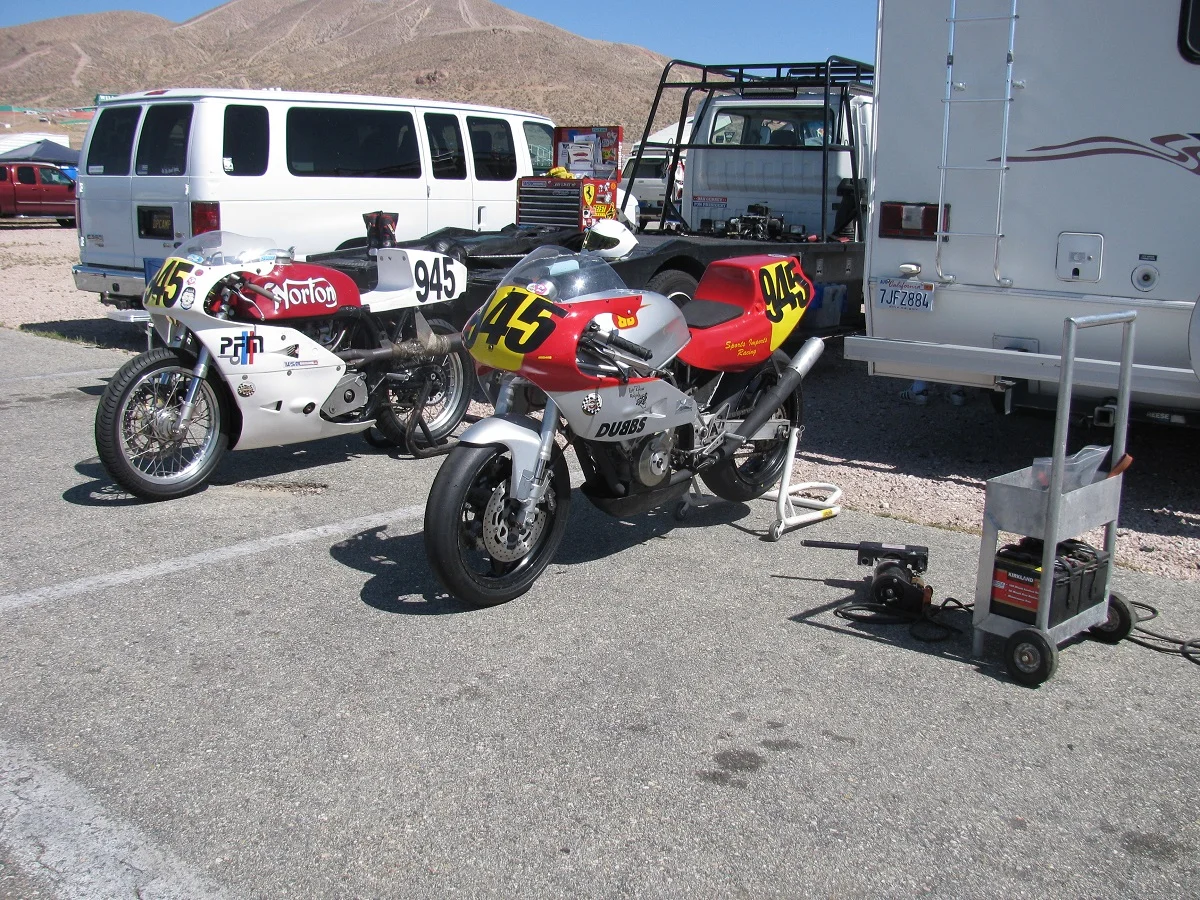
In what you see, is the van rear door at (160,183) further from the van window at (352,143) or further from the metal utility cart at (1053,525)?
the metal utility cart at (1053,525)

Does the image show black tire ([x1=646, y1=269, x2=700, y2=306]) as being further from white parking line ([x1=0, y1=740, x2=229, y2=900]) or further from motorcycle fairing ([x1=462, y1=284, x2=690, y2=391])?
white parking line ([x1=0, y1=740, x2=229, y2=900])

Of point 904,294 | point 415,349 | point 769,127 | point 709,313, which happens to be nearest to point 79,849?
point 709,313

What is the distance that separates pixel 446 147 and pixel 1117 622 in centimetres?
816

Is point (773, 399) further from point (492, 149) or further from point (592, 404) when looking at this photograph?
point (492, 149)

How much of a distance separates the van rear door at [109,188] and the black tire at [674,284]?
463 centimetres

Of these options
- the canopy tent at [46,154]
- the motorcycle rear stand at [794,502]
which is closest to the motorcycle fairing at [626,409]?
the motorcycle rear stand at [794,502]

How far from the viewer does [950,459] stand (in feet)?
23.4

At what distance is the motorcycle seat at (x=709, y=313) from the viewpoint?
5.48 meters

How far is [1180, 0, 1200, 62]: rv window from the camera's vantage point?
5.52 meters

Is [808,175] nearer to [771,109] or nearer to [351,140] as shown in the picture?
[771,109]

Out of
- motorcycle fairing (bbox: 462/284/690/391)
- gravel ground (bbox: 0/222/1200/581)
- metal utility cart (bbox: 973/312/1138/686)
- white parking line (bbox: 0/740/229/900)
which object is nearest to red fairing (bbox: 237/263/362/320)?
motorcycle fairing (bbox: 462/284/690/391)

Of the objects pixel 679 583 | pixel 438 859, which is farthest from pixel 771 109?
pixel 438 859

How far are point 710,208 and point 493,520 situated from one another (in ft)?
23.7

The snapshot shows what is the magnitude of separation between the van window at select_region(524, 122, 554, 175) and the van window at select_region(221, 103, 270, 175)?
3386mm
